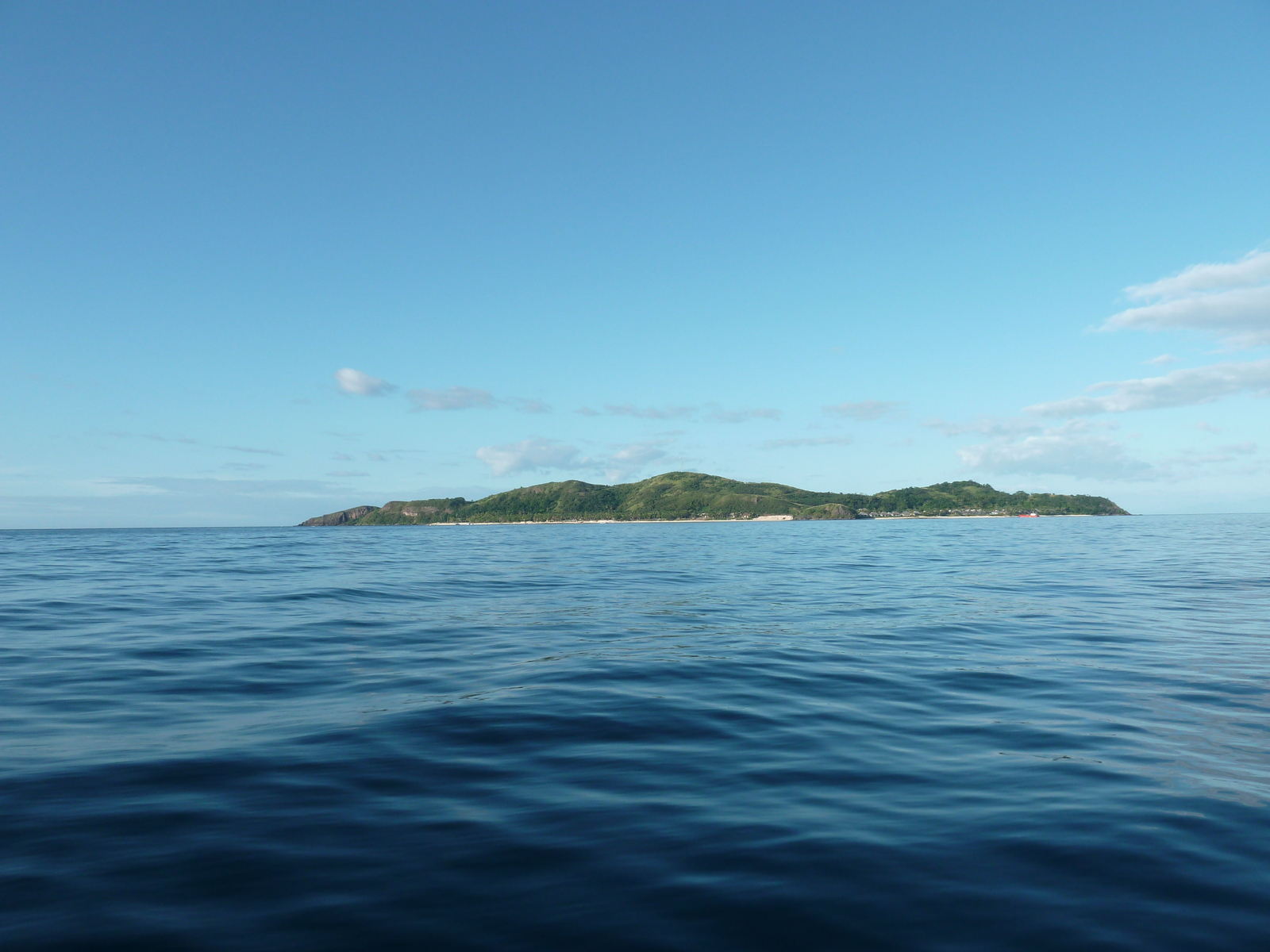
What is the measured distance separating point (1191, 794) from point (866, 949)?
16.9 ft

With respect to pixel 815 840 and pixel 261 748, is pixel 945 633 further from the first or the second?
pixel 261 748

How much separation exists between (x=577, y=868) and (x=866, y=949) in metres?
2.38

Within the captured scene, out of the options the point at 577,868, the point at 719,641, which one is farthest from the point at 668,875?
the point at 719,641

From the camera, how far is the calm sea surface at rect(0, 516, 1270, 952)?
5102mm

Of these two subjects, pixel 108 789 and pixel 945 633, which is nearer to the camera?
pixel 108 789

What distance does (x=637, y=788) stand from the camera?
299 inches

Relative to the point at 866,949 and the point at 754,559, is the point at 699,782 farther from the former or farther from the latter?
the point at 754,559

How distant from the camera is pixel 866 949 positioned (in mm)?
4742

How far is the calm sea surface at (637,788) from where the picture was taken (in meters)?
5.10

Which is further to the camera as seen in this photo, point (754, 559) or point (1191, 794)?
point (754, 559)

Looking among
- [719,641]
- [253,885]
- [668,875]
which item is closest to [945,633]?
[719,641]

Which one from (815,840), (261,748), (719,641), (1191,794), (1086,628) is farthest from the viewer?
(1086,628)

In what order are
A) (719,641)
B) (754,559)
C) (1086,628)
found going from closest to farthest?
(719,641) → (1086,628) → (754,559)

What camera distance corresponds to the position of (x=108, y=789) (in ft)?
24.3
